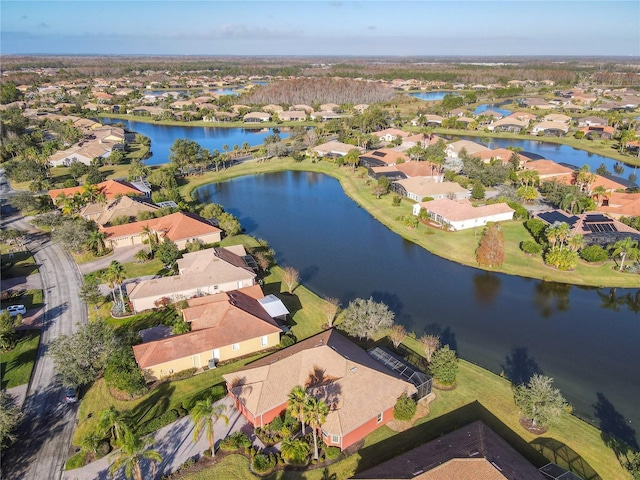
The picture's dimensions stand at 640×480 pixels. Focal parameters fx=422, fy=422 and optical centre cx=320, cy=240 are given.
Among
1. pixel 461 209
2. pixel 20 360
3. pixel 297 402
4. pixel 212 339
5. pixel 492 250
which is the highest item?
pixel 297 402

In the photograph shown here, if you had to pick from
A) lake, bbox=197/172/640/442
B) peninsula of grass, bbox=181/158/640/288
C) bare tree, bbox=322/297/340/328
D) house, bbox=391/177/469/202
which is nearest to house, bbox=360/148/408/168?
peninsula of grass, bbox=181/158/640/288

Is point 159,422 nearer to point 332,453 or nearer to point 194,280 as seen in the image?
point 332,453

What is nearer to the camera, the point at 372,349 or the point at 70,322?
the point at 372,349

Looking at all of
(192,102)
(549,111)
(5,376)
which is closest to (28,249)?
(5,376)

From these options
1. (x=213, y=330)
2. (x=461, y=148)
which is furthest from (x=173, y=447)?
(x=461, y=148)

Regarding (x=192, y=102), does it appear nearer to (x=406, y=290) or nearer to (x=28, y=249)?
(x=28, y=249)

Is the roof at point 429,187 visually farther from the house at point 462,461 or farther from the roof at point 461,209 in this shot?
the house at point 462,461
